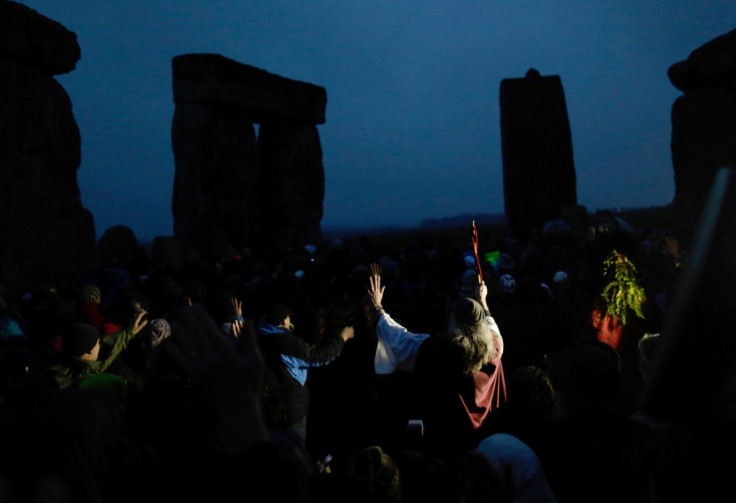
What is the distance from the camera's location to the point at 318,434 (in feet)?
14.9

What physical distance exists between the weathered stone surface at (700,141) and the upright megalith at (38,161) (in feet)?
41.9

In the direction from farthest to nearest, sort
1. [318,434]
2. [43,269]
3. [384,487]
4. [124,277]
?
[43,269], [124,277], [318,434], [384,487]

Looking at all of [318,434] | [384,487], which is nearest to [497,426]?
[384,487]

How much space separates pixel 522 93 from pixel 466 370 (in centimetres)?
1373

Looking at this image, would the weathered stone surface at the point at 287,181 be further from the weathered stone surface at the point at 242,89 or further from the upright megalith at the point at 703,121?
the upright megalith at the point at 703,121

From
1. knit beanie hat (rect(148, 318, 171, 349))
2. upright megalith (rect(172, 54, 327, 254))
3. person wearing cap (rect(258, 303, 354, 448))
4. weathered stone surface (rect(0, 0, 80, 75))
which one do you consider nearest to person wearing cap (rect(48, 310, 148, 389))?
knit beanie hat (rect(148, 318, 171, 349))

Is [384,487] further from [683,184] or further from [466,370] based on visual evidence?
[683,184]

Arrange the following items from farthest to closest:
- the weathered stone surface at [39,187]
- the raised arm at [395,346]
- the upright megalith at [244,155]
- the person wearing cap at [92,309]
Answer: the upright megalith at [244,155] < the weathered stone surface at [39,187] < the person wearing cap at [92,309] < the raised arm at [395,346]

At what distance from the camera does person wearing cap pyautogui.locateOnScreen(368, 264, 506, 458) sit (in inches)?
126

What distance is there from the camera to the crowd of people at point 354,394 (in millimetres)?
1232

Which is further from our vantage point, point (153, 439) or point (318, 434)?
point (318, 434)

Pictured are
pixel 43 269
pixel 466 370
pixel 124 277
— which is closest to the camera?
pixel 466 370

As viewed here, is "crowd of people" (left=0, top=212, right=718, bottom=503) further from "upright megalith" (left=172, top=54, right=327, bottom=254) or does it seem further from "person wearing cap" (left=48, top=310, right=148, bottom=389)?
"upright megalith" (left=172, top=54, right=327, bottom=254)

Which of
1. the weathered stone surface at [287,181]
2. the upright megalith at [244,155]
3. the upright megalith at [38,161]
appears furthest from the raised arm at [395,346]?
the weathered stone surface at [287,181]
